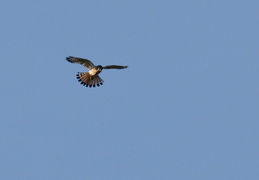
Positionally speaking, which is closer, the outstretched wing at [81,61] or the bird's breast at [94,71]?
the outstretched wing at [81,61]

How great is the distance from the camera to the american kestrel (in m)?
67.6

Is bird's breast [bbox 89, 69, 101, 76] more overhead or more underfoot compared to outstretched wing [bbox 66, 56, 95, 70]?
more underfoot

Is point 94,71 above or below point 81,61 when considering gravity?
below

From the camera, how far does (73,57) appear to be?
67.4m

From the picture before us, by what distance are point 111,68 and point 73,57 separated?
141 cm

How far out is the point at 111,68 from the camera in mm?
67812

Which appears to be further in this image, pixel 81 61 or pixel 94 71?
pixel 94 71

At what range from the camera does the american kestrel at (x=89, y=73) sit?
222ft

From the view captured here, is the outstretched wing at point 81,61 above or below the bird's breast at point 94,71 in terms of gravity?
above

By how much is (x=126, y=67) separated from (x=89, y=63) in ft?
4.55

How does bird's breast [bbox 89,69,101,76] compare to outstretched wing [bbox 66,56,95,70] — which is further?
bird's breast [bbox 89,69,101,76]

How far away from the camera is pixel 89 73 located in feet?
223

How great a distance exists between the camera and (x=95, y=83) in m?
68.2

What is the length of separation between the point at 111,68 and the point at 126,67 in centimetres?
68
